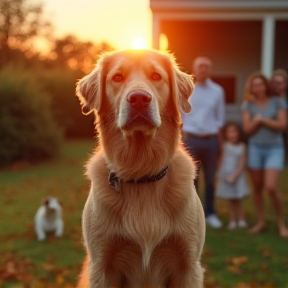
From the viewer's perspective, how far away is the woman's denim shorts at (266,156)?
6.65m

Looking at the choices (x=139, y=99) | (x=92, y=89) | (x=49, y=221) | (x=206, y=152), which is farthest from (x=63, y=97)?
(x=139, y=99)

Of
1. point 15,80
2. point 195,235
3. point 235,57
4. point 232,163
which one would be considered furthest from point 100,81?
point 235,57

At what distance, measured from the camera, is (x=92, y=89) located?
108 inches

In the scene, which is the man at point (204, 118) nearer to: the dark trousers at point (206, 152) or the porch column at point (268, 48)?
the dark trousers at point (206, 152)

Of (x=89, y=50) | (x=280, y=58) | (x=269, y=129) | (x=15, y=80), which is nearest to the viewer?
(x=269, y=129)

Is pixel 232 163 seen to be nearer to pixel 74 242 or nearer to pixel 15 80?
pixel 74 242

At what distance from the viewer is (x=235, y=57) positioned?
18297mm

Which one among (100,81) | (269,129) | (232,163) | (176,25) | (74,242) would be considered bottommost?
(74,242)

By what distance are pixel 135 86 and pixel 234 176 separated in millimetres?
5357

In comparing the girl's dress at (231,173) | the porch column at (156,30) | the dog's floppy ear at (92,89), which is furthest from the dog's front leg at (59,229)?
the porch column at (156,30)

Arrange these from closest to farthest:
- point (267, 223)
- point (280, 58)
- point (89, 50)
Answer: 1. point (267, 223)
2. point (280, 58)
3. point (89, 50)

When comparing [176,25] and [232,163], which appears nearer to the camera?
[232,163]

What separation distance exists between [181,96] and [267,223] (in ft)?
17.8

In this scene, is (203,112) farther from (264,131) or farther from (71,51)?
(71,51)
